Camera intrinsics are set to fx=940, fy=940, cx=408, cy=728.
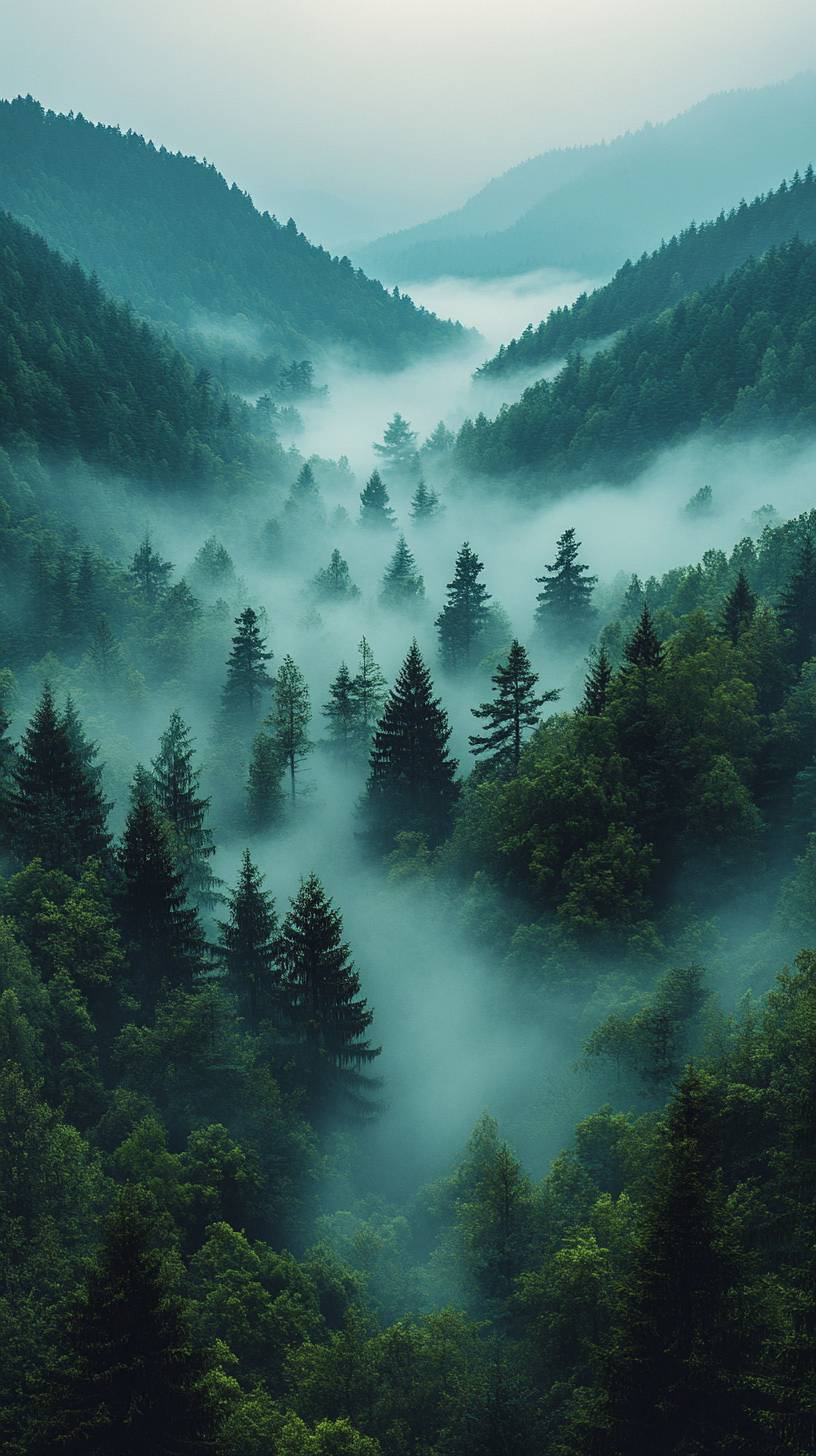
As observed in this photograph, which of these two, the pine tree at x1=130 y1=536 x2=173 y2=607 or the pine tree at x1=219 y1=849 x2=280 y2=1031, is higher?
the pine tree at x1=130 y1=536 x2=173 y2=607

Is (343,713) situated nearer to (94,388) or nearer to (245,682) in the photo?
(245,682)

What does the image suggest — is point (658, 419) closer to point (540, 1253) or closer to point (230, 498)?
point (230, 498)

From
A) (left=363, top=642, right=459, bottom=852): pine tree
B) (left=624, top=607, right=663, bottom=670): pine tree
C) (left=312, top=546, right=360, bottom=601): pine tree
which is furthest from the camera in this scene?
(left=312, top=546, right=360, bottom=601): pine tree

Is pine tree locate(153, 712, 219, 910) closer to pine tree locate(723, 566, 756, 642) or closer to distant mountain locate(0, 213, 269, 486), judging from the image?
pine tree locate(723, 566, 756, 642)

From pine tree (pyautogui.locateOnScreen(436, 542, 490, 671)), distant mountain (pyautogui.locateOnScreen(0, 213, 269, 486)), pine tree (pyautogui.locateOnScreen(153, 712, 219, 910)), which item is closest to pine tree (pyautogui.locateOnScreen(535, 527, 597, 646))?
pine tree (pyautogui.locateOnScreen(436, 542, 490, 671))

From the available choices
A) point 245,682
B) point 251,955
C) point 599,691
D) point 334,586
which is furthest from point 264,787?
point 334,586

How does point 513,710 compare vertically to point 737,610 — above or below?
below
